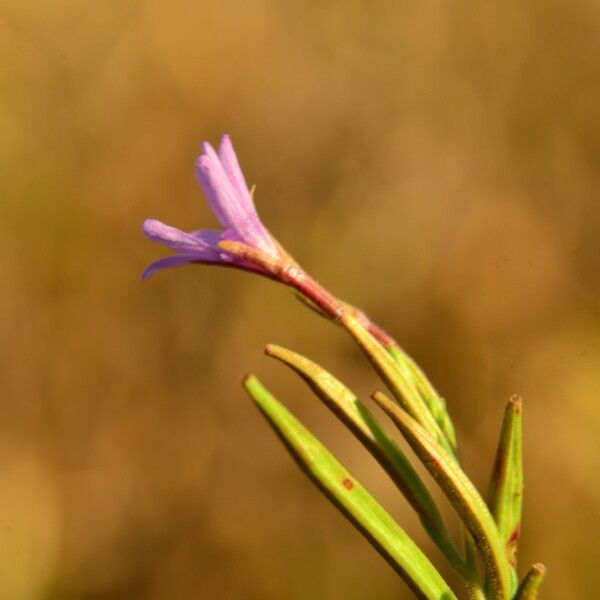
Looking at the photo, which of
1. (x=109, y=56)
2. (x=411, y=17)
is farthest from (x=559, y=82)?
(x=109, y=56)

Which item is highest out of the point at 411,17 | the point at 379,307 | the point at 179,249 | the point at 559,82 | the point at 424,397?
the point at 411,17

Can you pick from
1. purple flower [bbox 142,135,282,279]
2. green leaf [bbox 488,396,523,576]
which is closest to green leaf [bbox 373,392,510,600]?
green leaf [bbox 488,396,523,576]

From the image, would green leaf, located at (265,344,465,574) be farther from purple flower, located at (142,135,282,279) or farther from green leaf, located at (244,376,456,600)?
purple flower, located at (142,135,282,279)

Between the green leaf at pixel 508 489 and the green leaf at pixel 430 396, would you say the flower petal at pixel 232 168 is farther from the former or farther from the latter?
the green leaf at pixel 508 489

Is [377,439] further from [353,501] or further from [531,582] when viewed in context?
[531,582]

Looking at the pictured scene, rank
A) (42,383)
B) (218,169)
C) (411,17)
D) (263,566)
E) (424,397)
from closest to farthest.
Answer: (424,397)
(218,169)
(263,566)
(42,383)
(411,17)

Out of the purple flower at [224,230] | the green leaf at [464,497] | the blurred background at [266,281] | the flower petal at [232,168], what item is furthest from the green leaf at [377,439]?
the blurred background at [266,281]

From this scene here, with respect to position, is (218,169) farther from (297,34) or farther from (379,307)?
(297,34)
